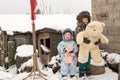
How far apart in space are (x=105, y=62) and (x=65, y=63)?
3.67ft

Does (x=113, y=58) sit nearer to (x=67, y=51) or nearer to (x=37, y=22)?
(x=67, y=51)

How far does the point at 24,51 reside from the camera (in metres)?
9.15

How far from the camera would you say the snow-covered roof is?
9.67 metres

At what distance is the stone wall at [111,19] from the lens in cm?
788

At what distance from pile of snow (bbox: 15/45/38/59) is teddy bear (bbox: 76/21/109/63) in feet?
8.17

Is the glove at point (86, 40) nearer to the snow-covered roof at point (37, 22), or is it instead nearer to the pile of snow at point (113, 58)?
the pile of snow at point (113, 58)

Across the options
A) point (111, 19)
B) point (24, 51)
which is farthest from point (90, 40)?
point (24, 51)

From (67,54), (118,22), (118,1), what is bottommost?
(67,54)

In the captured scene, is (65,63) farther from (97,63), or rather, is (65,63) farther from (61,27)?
(61,27)

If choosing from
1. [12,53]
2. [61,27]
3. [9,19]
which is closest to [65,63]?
[61,27]

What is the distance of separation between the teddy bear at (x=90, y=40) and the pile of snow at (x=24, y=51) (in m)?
2.49

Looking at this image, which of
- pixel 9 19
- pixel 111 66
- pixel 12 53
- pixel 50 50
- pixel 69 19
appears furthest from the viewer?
pixel 9 19

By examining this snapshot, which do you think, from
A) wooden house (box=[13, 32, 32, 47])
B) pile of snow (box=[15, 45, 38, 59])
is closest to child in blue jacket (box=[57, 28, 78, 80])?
pile of snow (box=[15, 45, 38, 59])

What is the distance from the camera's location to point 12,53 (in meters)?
9.99
